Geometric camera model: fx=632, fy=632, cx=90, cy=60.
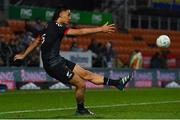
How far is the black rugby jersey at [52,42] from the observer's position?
12683 mm

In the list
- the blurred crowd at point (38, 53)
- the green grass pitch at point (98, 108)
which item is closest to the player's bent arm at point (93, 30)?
the green grass pitch at point (98, 108)

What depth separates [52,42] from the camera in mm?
12688

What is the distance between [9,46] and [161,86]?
28.5 ft

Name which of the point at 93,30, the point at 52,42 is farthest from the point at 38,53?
the point at 93,30

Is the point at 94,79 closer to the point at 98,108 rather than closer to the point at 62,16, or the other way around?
the point at 62,16

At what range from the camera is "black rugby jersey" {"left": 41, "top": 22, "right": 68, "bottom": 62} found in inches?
499

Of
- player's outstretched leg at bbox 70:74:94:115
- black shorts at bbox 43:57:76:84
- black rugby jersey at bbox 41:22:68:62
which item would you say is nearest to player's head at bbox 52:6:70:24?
black rugby jersey at bbox 41:22:68:62

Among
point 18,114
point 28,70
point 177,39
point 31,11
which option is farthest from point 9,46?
point 177,39

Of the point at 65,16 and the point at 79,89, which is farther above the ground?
the point at 65,16

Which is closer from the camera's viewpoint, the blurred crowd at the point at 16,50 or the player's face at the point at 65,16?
the player's face at the point at 65,16

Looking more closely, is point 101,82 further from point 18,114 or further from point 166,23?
point 166,23

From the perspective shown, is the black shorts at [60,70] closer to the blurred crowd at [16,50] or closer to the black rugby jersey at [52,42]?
the black rugby jersey at [52,42]

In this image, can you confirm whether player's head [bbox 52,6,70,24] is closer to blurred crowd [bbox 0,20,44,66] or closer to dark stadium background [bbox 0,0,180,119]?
dark stadium background [bbox 0,0,180,119]

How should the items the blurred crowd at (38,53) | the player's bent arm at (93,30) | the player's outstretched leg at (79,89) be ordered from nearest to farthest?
1. the player's bent arm at (93,30)
2. the player's outstretched leg at (79,89)
3. the blurred crowd at (38,53)
